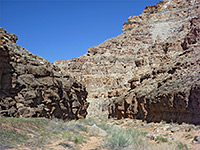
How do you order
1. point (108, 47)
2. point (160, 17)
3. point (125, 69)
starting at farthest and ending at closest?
point (160, 17) < point (108, 47) < point (125, 69)

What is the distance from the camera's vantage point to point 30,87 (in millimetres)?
12688

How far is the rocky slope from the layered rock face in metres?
8.85

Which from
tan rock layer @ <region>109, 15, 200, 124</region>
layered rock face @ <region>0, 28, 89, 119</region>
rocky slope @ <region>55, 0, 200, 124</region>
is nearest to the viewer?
layered rock face @ <region>0, 28, 89, 119</region>

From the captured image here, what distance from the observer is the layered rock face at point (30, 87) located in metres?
11.2

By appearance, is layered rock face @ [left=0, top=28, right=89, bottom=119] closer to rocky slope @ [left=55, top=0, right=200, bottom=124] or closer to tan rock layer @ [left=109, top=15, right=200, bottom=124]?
tan rock layer @ [left=109, top=15, right=200, bottom=124]

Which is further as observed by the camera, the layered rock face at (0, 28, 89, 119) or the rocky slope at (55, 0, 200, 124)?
the rocky slope at (55, 0, 200, 124)

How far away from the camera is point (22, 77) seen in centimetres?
1259

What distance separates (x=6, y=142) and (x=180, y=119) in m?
14.0

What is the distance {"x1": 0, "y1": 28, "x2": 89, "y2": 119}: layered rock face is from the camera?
441 inches

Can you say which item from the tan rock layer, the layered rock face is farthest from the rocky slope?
the layered rock face

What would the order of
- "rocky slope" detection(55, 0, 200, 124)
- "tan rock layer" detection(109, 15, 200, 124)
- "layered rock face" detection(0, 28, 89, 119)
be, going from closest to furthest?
"layered rock face" detection(0, 28, 89, 119), "tan rock layer" detection(109, 15, 200, 124), "rocky slope" detection(55, 0, 200, 124)

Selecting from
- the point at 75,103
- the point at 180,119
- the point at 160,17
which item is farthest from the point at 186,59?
the point at 160,17

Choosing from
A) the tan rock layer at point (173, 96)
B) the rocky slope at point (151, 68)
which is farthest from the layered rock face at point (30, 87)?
the rocky slope at point (151, 68)

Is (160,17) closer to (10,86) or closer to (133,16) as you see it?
(133,16)
